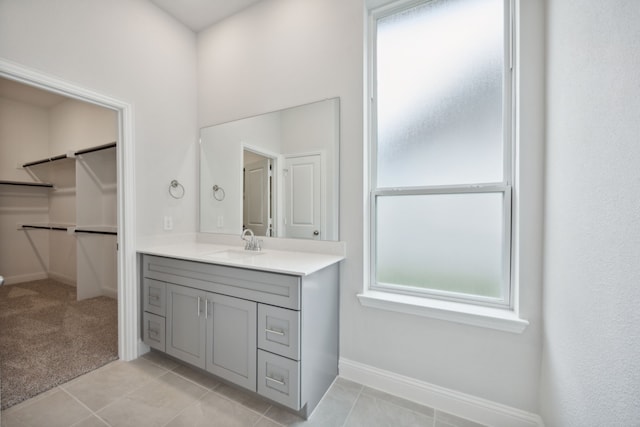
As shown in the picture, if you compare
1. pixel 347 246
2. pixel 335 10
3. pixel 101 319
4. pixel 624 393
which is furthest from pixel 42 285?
pixel 624 393

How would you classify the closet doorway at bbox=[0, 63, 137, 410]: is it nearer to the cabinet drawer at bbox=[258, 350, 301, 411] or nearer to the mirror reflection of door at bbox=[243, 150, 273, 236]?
the mirror reflection of door at bbox=[243, 150, 273, 236]

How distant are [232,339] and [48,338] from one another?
2019mm

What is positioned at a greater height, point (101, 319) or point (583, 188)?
point (583, 188)

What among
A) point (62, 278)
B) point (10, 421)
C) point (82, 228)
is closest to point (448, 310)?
point (10, 421)

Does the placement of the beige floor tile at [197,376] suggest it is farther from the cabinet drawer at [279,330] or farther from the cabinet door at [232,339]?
the cabinet drawer at [279,330]

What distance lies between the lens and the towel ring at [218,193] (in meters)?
2.45

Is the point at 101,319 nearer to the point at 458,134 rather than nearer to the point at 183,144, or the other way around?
the point at 183,144

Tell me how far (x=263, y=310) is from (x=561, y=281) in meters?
1.45

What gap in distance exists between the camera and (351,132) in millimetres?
1800

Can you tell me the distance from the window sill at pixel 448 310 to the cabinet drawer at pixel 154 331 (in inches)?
61.1

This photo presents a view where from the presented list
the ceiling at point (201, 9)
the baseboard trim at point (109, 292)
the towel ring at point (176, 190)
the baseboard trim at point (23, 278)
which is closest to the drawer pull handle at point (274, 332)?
the towel ring at point (176, 190)

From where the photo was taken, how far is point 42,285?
372 cm

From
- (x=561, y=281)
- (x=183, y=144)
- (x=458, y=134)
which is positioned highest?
(x=183, y=144)

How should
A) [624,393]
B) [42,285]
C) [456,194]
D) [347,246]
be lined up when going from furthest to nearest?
[42,285], [347,246], [456,194], [624,393]
